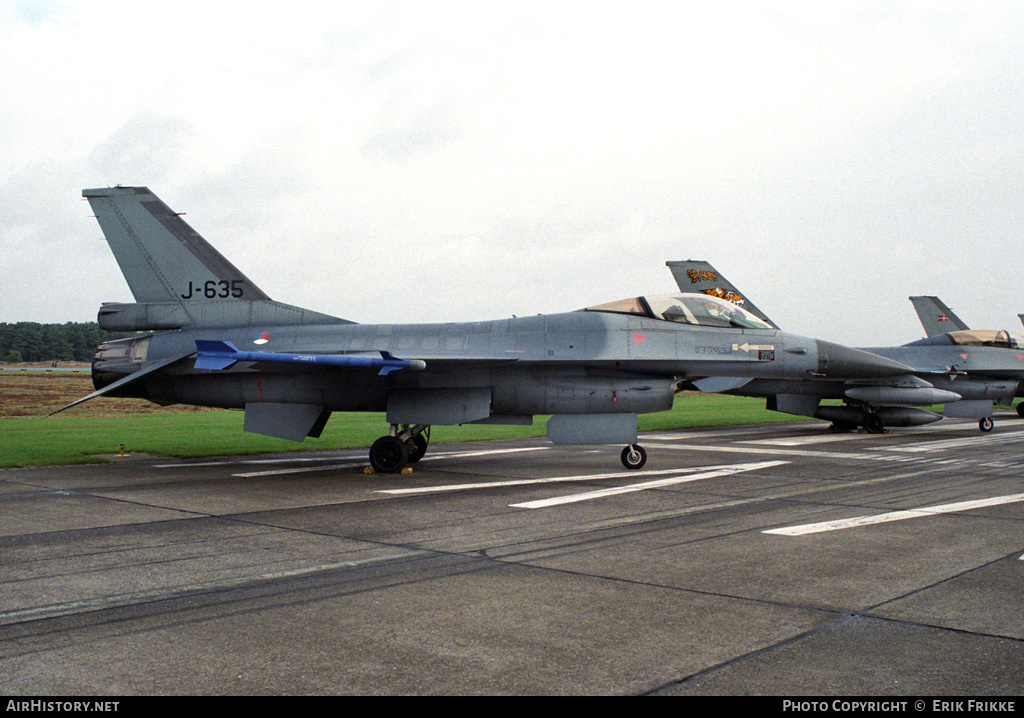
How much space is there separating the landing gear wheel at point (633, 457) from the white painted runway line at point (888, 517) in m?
4.73

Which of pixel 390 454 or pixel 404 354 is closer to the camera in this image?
pixel 390 454

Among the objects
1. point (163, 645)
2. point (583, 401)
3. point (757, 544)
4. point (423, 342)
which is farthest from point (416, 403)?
point (163, 645)

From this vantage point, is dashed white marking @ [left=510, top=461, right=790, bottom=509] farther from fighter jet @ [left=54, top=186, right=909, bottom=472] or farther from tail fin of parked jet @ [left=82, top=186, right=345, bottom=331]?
tail fin of parked jet @ [left=82, top=186, right=345, bottom=331]

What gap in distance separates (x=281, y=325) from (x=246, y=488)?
4005 millimetres

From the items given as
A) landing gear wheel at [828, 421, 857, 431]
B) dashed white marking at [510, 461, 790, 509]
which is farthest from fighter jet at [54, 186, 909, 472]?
landing gear wheel at [828, 421, 857, 431]

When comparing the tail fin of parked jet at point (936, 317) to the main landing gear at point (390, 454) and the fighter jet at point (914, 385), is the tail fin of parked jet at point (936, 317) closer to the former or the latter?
the fighter jet at point (914, 385)

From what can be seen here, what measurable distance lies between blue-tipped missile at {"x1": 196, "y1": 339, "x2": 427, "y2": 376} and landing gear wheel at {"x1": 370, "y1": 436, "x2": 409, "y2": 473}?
153 cm

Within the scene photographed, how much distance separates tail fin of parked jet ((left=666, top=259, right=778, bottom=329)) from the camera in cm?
2492

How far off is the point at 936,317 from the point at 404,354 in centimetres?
3209

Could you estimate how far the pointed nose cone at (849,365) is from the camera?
14995 mm

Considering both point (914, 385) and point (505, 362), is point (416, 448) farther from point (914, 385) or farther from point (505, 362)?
point (914, 385)

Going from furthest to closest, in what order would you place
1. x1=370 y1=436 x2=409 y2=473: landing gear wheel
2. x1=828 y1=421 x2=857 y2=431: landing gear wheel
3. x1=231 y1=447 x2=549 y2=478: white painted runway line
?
x1=828 y1=421 x2=857 y2=431: landing gear wheel → x1=231 y1=447 x2=549 y2=478: white painted runway line → x1=370 y1=436 x2=409 y2=473: landing gear wheel

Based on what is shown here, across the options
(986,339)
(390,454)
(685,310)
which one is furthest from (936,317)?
(390,454)

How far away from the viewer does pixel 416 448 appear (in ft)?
48.3
